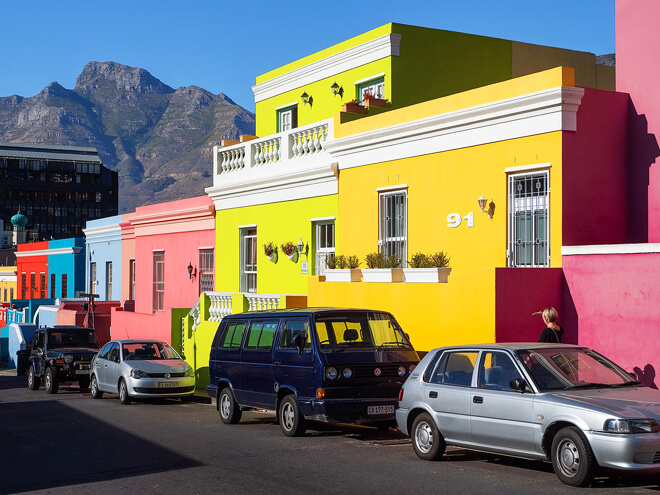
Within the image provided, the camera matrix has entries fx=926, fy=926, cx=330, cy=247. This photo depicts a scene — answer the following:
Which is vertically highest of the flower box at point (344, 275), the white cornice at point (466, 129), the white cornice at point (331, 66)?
the white cornice at point (331, 66)

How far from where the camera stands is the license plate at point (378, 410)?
1330 centimetres

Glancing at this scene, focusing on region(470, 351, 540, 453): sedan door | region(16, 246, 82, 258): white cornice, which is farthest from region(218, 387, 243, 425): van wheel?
region(16, 246, 82, 258): white cornice

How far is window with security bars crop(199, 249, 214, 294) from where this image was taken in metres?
28.1

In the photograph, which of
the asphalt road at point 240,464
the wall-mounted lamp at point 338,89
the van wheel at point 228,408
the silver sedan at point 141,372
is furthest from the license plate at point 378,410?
the wall-mounted lamp at point 338,89

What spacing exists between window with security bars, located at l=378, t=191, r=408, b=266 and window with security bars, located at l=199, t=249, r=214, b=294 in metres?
9.81

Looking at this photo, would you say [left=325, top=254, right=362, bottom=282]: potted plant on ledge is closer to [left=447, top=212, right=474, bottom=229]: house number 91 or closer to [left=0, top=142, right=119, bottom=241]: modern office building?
[left=447, top=212, right=474, bottom=229]: house number 91

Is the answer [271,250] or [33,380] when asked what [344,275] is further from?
[33,380]

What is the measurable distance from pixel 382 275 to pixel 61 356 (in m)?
11.0

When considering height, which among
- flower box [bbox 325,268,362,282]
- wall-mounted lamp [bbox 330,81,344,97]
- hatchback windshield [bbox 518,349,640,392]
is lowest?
hatchback windshield [bbox 518,349,640,392]

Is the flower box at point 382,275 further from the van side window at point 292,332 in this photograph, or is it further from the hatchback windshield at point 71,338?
the hatchback windshield at point 71,338

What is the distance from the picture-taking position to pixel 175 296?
99.2 feet

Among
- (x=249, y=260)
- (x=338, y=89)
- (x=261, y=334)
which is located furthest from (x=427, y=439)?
(x=338, y=89)

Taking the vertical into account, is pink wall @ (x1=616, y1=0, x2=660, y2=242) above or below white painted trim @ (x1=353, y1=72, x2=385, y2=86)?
below

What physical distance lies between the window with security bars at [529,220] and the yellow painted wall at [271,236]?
5947 millimetres
